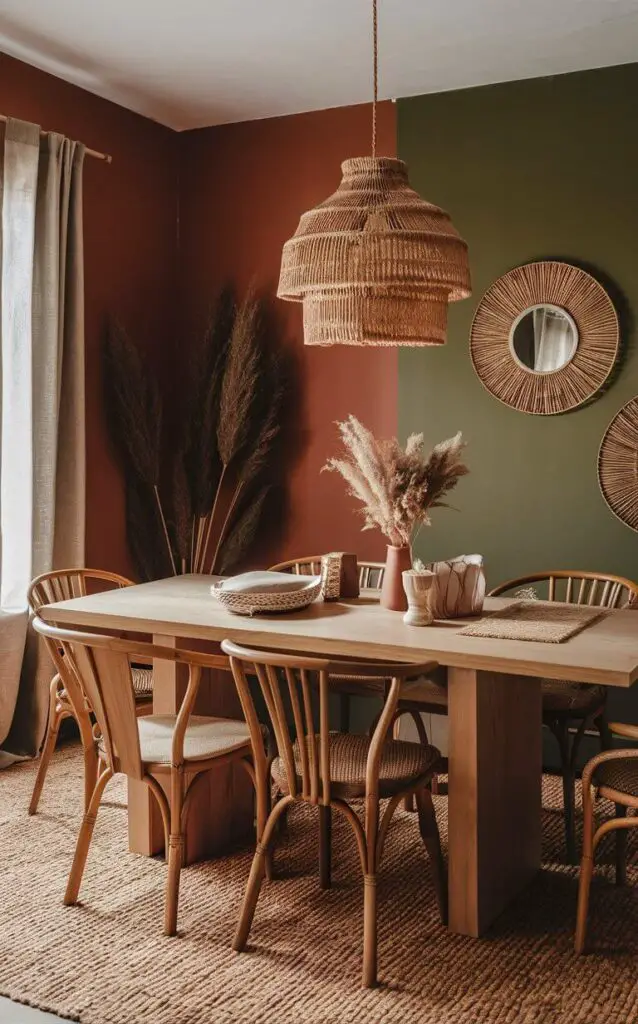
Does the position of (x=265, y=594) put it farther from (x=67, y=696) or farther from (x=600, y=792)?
(x=600, y=792)

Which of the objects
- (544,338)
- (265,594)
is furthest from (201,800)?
(544,338)

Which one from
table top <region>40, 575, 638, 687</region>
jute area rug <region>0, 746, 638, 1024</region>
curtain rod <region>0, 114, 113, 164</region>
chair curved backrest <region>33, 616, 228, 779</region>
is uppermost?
curtain rod <region>0, 114, 113, 164</region>

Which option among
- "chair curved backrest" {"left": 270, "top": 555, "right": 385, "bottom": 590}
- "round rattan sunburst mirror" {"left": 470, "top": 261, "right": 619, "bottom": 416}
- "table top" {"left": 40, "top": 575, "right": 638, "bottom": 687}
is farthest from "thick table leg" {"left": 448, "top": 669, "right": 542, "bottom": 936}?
"round rattan sunburst mirror" {"left": 470, "top": 261, "right": 619, "bottom": 416}

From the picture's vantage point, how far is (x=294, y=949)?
7.95ft

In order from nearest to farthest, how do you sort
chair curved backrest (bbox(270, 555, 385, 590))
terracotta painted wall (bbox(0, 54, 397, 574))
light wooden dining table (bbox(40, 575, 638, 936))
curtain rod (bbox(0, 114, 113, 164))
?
1. light wooden dining table (bbox(40, 575, 638, 936))
2. chair curved backrest (bbox(270, 555, 385, 590))
3. curtain rod (bbox(0, 114, 113, 164))
4. terracotta painted wall (bbox(0, 54, 397, 574))

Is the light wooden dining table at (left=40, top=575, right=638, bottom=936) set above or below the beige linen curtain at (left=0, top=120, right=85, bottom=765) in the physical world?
below

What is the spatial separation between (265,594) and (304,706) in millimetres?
541

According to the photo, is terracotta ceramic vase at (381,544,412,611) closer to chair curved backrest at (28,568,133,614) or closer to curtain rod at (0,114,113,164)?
chair curved backrest at (28,568,133,614)

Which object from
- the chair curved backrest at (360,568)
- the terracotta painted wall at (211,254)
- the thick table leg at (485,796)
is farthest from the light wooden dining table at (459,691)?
the terracotta painted wall at (211,254)

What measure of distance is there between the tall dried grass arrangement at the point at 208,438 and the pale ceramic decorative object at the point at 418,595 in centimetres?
174

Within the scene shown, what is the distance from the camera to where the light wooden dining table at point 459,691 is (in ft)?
7.87

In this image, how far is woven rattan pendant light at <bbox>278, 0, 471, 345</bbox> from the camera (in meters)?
2.45

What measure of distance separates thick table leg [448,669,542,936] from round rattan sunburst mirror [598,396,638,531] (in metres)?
1.33

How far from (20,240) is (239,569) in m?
1.71
